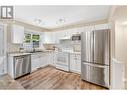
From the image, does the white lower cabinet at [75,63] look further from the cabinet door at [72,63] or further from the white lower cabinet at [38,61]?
the white lower cabinet at [38,61]

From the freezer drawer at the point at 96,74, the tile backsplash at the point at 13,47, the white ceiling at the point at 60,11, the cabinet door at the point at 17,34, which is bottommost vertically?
the freezer drawer at the point at 96,74

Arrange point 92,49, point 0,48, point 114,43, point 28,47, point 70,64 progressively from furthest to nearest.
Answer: point 28,47 → point 70,64 → point 0,48 → point 92,49 → point 114,43

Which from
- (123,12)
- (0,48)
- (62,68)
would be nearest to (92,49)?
(123,12)

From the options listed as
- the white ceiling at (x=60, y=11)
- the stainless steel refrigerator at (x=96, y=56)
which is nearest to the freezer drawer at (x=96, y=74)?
the stainless steel refrigerator at (x=96, y=56)

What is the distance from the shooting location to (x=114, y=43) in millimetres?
2639

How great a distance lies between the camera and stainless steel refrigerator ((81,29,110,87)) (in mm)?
2695

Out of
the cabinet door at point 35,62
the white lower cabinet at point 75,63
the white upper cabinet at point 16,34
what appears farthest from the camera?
the cabinet door at point 35,62

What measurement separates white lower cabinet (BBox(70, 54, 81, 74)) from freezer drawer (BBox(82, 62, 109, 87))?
0.65 meters

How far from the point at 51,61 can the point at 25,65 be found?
65.8 inches

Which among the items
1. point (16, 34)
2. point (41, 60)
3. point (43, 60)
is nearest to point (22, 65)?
point (16, 34)

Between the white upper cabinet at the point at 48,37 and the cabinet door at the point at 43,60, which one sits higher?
the white upper cabinet at the point at 48,37

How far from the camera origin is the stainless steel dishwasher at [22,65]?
3.30m

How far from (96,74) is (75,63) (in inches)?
47.2

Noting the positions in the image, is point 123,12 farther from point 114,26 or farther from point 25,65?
point 25,65
